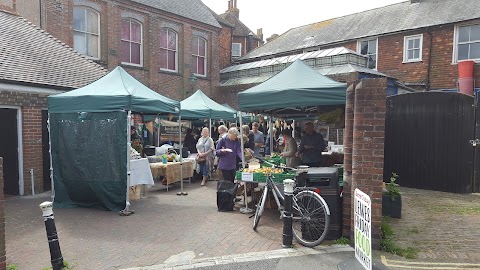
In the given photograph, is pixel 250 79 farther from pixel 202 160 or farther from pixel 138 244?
pixel 138 244

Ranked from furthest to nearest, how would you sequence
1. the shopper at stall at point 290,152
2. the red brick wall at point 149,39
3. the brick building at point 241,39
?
the brick building at point 241,39, the red brick wall at point 149,39, the shopper at stall at point 290,152

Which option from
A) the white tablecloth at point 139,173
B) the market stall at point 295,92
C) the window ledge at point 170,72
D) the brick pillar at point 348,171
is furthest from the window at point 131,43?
the brick pillar at point 348,171

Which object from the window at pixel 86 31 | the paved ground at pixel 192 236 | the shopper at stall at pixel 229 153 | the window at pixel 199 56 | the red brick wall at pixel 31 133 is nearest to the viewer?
the paved ground at pixel 192 236

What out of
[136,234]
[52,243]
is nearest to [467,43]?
[136,234]

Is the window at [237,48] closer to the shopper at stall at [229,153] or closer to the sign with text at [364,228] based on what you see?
the shopper at stall at [229,153]

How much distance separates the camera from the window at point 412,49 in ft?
57.2

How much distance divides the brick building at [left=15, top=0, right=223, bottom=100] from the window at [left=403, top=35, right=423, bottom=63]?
10750 mm

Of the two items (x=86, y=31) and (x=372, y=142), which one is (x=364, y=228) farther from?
(x=86, y=31)

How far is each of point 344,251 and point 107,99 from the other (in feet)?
17.6

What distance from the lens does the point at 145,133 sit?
15.5 metres

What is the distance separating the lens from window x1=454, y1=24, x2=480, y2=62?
15812mm

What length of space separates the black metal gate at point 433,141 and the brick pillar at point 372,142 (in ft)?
15.5

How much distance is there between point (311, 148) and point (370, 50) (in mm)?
13600

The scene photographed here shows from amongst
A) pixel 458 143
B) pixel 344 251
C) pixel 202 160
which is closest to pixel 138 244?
pixel 344 251
